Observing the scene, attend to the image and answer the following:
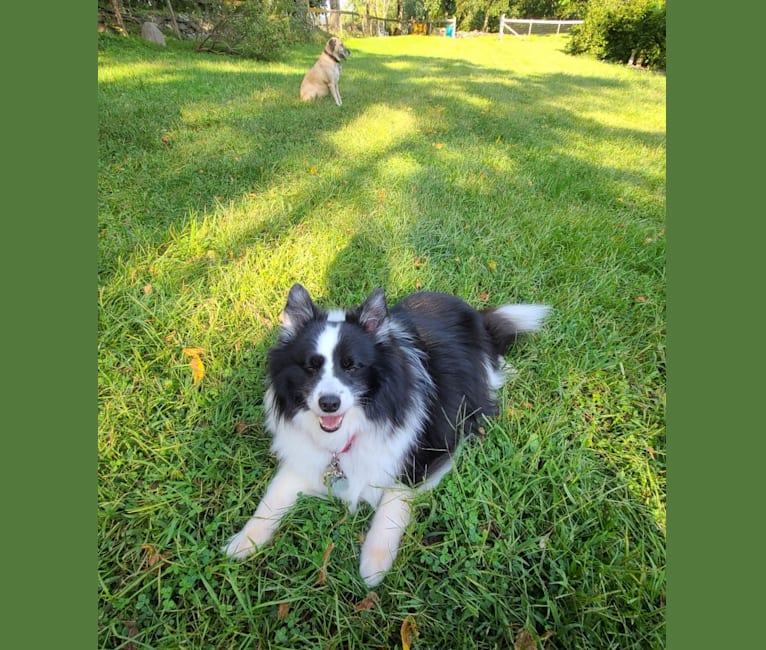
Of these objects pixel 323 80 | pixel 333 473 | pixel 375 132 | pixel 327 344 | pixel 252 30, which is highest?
pixel 252 30

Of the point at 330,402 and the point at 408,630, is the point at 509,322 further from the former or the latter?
the point at 408,630

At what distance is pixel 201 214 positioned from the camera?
392 cm

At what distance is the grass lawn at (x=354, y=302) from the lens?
1.68 meters

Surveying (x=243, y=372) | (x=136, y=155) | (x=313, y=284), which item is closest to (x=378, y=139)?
(x=136, y=155)

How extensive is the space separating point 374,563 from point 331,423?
63 centimetres

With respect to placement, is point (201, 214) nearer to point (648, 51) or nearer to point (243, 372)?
point (243, 372)

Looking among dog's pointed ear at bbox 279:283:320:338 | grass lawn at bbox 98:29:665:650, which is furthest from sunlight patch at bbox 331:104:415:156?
dog's pointed ear at bbox 279:283:320:338

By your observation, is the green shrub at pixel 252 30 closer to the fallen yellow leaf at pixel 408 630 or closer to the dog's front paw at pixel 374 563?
the dog's front paw at pixel 374 563

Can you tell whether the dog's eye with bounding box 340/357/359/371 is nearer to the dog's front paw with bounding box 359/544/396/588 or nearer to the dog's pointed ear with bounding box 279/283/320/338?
the dog's pointed ear with bounding box 279/283/320/338

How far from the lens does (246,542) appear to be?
6.11 ft

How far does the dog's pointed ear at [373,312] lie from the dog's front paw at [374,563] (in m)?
0.98

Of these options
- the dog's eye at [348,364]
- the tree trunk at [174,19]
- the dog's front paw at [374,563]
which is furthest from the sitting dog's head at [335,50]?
the dog's front paw at [374,563]

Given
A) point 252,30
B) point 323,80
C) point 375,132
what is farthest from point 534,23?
point 252,30

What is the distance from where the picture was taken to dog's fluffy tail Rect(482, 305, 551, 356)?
2791 mm
